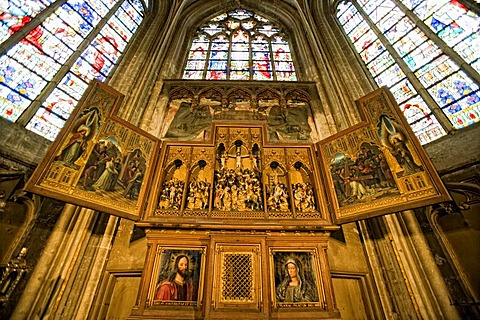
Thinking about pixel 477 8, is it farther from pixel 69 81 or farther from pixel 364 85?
pixel 69 81

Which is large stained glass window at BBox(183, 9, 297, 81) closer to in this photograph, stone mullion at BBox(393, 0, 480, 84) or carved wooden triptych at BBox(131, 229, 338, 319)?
stone mullion at BBox(393, 0, 480, 84)

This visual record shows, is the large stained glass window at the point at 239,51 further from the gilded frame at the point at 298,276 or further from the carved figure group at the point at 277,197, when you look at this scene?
the gilded frame at the point at 298,276

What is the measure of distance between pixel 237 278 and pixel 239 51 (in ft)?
31.0

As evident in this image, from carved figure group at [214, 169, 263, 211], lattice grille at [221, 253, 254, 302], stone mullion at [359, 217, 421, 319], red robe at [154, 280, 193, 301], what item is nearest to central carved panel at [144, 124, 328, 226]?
carved figure group at [214, 169, 263, 211]

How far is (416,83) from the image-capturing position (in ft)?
20.8

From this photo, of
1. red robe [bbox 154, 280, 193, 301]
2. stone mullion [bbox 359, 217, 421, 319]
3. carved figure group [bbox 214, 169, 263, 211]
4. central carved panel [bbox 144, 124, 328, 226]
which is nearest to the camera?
red robe [bbox 154, 280, 193, 301]

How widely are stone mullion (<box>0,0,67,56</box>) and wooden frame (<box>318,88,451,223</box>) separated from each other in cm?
705

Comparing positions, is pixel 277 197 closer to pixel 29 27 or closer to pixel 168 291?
pixel 168 291

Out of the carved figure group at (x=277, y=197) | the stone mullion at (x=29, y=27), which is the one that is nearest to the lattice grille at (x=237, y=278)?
the carved figure group at (x=277, y=197)

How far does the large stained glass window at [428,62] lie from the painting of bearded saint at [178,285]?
577 cm

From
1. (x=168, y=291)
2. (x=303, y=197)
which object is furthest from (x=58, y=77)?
(x=303, y=197)

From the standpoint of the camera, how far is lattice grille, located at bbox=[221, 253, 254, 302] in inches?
136

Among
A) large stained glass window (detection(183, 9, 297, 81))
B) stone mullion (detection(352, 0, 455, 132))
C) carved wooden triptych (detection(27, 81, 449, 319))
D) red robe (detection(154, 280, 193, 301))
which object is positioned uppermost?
large stained glass window (detection(183, 9, 297, 81))

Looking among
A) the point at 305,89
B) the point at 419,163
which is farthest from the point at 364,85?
the point at 419,163
